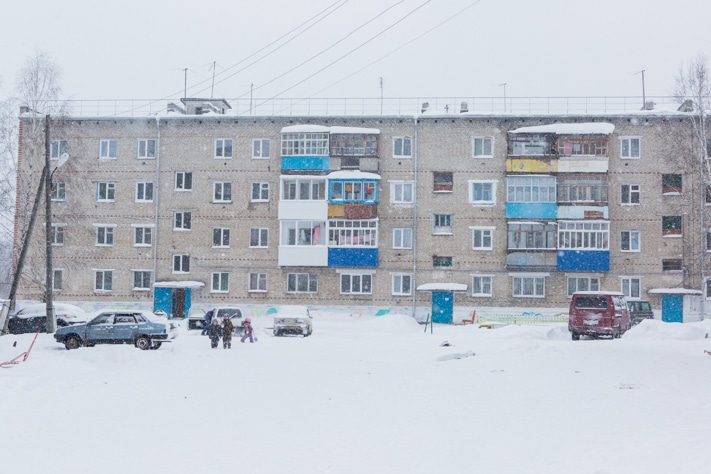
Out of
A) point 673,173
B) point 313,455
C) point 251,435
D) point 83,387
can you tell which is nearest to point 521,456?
point 313,455

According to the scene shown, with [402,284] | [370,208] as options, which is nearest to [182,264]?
[370,208]

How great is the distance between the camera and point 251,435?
1170 cm

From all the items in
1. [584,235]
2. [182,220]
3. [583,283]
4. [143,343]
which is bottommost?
[143,343]

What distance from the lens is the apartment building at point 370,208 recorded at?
46.5m

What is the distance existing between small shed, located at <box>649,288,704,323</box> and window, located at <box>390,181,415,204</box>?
15341 mm

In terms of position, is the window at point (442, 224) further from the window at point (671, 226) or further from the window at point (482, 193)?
the window at point (671, 226)

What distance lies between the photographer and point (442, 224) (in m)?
47.7

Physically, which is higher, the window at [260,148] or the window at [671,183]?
the window at [260,148]

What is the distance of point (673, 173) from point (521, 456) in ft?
134

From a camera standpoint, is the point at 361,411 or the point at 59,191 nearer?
the point at 361,411

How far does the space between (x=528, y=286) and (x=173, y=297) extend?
21.9 metres

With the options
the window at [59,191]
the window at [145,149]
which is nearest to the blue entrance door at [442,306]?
the window at [145,149]

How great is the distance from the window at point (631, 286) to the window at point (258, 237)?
71.6ft

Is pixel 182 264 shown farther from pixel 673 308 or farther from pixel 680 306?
pixel 680 306
